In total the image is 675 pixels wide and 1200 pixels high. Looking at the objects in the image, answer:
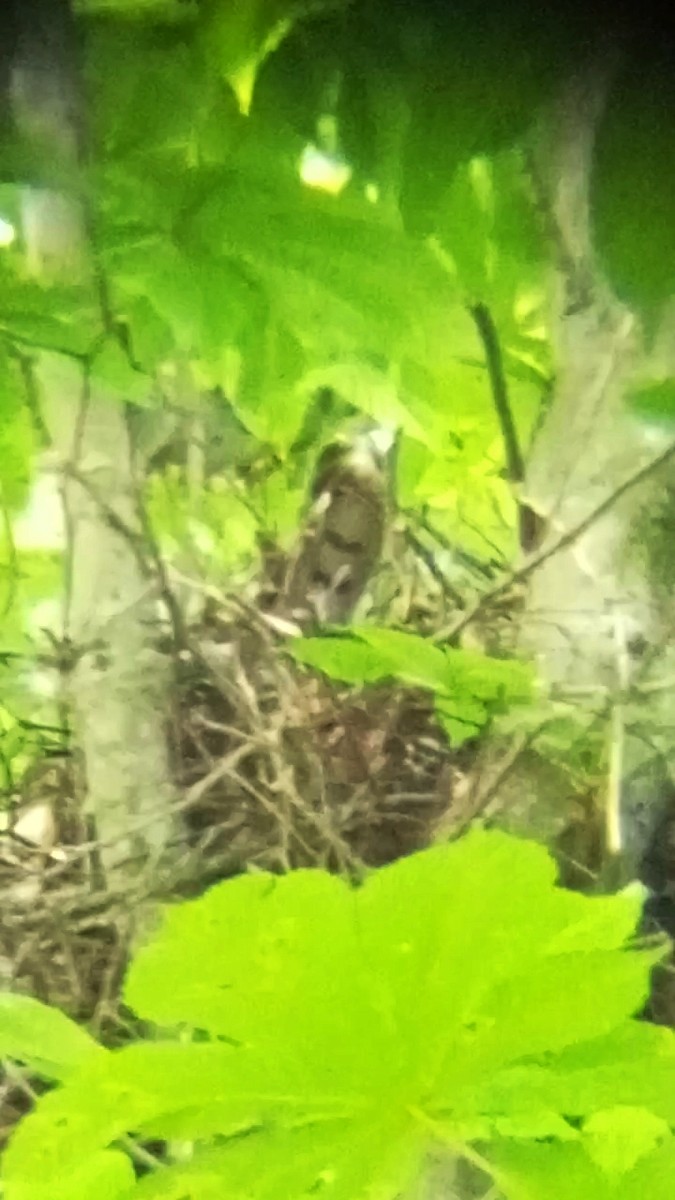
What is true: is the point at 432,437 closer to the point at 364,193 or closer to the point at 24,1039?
the point at 364,193

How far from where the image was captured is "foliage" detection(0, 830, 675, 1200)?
55cm

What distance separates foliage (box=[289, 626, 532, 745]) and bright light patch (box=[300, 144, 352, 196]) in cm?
21

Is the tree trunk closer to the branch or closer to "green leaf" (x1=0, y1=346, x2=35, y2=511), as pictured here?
"green leaf" (x1=0, y1=346, x2=35, y2=511)

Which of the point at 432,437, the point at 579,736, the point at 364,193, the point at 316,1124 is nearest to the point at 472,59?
the point at 364,193

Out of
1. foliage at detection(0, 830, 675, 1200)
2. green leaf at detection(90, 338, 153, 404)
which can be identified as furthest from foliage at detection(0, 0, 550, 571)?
foliage at detection(0, 830, 675, 1200)

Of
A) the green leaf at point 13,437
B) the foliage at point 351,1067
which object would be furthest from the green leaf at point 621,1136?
the green leaf at point 13,437

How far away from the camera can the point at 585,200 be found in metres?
0.58

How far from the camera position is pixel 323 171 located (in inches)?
22.8

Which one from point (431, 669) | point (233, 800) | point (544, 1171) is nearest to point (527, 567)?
point (431, 669)

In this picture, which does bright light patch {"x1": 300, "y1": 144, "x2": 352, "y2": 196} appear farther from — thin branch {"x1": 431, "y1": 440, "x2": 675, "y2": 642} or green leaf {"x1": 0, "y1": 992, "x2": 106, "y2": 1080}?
green leaf {"x1": 0, "y1": 992, "x2": 106, "y2": 1080}

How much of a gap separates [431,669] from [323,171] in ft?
0.80

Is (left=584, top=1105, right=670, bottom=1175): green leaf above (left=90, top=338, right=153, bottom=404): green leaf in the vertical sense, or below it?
below

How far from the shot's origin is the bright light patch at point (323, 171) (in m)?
0.58

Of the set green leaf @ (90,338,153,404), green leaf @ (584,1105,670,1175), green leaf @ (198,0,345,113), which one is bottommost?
green leaf @ (584,1105,670,1175)
